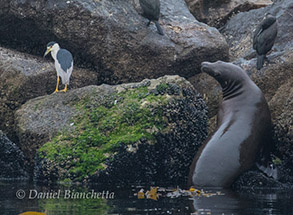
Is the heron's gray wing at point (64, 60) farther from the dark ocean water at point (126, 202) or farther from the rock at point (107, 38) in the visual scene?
the dark ocean water at point (126, 202)

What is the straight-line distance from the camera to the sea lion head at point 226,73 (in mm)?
10047

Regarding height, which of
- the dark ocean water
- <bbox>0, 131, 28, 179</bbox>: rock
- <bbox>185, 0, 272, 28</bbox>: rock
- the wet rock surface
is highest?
<bbox>185, 0, 272, 28</bbox>: rock

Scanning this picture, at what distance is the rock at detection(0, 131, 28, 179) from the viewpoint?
9.49 metres

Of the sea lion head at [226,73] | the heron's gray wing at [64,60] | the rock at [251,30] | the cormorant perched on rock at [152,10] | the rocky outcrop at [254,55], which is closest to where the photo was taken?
the sea lion head at [226,73]

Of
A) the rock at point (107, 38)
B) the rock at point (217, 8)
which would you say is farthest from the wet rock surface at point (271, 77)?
the rock at point (107, 38)

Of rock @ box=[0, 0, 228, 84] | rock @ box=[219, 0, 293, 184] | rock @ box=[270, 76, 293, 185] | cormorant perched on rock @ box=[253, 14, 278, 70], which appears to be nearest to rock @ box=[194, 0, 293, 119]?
rock @ box=[219, 0, 293, 184]

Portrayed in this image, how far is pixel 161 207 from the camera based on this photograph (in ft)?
21.8

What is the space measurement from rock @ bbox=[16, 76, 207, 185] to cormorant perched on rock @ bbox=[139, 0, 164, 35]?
2.52 m

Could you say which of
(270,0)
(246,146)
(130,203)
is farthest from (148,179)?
(270,0)

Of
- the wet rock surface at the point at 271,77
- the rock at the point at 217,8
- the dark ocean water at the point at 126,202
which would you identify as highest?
the rock at the point at 217,8

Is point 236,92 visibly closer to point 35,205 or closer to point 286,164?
point 286,164

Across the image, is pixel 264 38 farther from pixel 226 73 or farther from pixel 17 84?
pixel 17 84

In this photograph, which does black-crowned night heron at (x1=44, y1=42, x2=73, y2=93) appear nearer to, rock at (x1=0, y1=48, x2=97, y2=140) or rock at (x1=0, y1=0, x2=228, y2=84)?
rock at (x1=0, y1=48, x2=97, y2=140)

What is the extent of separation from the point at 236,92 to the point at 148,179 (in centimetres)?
193
